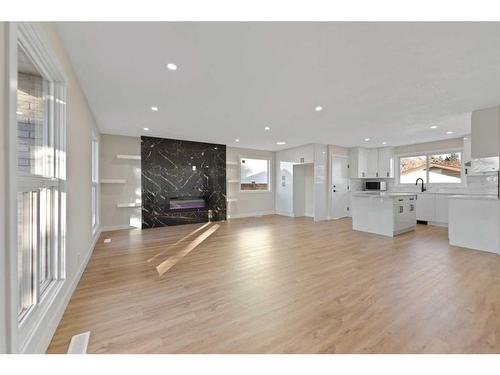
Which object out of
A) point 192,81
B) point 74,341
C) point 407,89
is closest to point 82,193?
point 74,341

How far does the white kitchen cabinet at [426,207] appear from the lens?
607 cm

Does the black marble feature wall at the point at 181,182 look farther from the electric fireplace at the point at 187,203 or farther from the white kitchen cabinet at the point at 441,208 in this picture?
the white kitchen cabinet at the point at 441,208

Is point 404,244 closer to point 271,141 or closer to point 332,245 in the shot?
point 332,245

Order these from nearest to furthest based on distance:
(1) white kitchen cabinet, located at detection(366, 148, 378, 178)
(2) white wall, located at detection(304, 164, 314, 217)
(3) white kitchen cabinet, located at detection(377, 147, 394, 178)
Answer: (3) white kitchen cabinet, located at detection(377, 147, 394, 178) → (1) white kitchen cabinet, located at detection(366, 148, 378, 178) → (2) white wall, located at detection(304, 164, 314, 217)

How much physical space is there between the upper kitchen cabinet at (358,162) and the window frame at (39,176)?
775 centimetres

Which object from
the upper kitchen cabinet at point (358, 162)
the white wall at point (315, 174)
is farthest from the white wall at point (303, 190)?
the upper kitchen cabinet at point (358, 162)

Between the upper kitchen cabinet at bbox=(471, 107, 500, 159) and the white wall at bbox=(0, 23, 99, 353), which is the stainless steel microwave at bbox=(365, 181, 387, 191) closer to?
the upper kitchen cabinet at bbox=(471, 107, 500, 159)

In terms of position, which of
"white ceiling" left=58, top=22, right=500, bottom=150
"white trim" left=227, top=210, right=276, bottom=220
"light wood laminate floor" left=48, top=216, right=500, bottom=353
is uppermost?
"white ceiling" left=58, top=22, right=500, bottom=150

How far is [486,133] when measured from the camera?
12.0 ft

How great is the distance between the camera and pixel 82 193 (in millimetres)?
2809

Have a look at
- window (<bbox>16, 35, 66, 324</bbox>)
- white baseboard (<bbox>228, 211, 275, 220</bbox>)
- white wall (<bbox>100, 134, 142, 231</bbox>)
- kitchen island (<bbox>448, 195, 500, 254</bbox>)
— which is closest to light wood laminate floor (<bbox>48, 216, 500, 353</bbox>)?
kitchen island (<bbox>448, 195, 500, 254</bbox>)

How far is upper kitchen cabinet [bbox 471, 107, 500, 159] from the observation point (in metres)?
3.56

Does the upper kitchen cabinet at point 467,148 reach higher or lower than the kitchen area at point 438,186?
higher

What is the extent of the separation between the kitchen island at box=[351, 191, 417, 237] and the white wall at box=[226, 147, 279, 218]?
3.42 m
